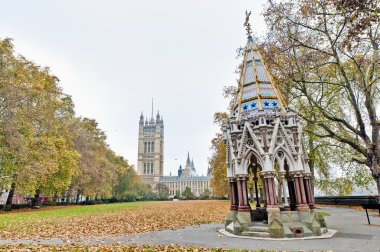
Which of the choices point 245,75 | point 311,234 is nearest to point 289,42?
point 245,75

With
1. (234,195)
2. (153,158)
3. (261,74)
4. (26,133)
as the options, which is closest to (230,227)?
(234,195)

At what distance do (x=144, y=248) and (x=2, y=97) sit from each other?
22.9 m

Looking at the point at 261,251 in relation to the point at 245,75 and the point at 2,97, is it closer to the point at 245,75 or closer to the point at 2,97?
the point at 245,75

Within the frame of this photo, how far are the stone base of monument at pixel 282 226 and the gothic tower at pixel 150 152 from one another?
150 meters

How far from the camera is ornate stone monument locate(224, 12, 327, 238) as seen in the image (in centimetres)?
912

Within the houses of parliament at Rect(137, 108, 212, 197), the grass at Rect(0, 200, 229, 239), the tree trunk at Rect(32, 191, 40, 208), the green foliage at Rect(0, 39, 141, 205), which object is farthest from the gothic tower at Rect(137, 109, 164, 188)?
the grass at Rect(0, 200, 229, 239)

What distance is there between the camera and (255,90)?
1127cm

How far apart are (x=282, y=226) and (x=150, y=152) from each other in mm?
155791

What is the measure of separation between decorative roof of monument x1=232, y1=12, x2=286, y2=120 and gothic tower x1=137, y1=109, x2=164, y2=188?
148 m

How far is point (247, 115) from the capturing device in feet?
34.9

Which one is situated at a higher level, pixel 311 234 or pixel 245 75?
pixel 245 75

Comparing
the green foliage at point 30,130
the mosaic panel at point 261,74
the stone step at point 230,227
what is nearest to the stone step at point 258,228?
the stone step at point 230,227

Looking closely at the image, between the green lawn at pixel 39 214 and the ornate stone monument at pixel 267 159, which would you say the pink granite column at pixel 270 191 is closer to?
the ornate stone monument at pixel 267 159

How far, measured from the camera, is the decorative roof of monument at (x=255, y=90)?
10922mm
